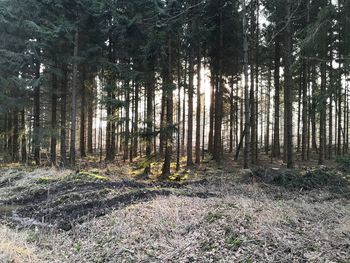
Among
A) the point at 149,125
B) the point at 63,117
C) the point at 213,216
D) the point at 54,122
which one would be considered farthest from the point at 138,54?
the point at 213,216

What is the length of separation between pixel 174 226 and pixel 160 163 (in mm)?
14480

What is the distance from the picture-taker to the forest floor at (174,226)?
498 cm

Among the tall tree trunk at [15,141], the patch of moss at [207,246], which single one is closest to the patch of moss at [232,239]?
the patch of moss at [207,246]

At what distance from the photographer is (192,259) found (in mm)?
4910

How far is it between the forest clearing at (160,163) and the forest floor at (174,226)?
30mm

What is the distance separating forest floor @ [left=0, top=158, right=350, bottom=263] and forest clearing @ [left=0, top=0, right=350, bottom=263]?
30 mm

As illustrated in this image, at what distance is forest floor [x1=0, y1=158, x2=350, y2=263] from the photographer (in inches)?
196

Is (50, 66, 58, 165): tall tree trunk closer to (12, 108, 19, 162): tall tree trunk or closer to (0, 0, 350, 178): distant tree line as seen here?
(0, 0, 350, 178): distant tree line

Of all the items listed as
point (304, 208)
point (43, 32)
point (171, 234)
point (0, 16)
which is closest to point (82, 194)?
point (171, 234)

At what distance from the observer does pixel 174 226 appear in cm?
616

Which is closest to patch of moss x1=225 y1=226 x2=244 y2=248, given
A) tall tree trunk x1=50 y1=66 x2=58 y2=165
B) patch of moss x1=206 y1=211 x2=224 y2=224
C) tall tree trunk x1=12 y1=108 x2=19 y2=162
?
patch of moss x1=206 y1=211 x2=224 y2=224

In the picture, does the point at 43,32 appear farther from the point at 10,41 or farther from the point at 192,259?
the point at 192,259

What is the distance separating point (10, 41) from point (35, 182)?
10.3 meters

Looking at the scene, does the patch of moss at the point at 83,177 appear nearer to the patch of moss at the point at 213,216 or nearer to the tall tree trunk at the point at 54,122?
the tall tree trunk at the point at 54,122
